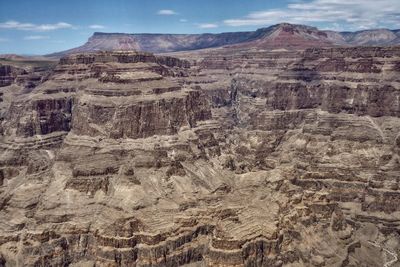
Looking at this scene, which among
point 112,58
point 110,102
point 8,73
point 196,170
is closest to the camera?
point 196,170

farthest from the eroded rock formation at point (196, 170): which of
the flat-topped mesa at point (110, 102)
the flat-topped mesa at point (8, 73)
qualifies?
the flat-topped mesa at point (8, 73)

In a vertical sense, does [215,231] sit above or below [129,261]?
above

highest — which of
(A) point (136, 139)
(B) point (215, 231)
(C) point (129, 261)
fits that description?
(A) point (136, 139)

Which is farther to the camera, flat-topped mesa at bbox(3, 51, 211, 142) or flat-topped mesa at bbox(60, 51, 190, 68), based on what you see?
flat-topped mesa at bbox(60, 51, 190, 68)

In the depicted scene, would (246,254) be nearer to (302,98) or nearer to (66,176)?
(66,176)

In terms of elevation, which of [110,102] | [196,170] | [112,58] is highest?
[112,58]

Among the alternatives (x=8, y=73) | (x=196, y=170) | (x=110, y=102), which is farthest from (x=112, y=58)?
(x=8, y=73)

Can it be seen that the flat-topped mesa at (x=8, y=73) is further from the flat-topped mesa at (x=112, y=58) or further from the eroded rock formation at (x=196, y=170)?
the flat-topped mesa at (x=112, y=58)

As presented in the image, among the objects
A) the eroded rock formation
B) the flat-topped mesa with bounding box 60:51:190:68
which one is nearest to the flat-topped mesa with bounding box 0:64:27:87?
the eroded rock formation

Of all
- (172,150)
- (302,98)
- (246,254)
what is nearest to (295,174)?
(172,150)

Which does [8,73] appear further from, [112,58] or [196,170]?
[196,170]

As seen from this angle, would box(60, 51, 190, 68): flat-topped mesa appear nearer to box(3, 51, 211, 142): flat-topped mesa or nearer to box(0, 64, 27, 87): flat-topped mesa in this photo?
box(3, 51, 211, 142): flat-topped mesa
